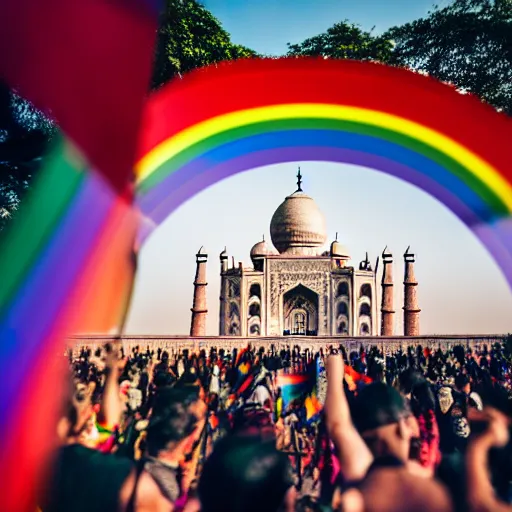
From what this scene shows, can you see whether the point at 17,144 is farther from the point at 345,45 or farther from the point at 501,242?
the point at 345,45

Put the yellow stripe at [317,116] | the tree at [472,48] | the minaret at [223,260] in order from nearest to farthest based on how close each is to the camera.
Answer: the yellow stripe at [317,116], the tree at [472,48], the minaret at [223,260]

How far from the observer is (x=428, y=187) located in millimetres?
5027

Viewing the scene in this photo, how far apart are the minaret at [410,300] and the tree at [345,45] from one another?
773 cm

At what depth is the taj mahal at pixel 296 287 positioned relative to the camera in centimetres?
3031

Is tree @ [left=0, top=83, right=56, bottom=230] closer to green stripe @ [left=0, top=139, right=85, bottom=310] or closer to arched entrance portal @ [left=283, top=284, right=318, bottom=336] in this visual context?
green stripe @ [left=0, top=139, right=85, bottom=310]

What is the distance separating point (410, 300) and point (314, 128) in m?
22.3

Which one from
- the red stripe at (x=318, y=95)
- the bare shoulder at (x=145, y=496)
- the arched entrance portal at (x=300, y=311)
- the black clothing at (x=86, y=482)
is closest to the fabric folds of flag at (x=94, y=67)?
the red stripe at (x=318, y=95)

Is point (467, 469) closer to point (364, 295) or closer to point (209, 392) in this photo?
point (209, 392)

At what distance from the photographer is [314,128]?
4.94 metres

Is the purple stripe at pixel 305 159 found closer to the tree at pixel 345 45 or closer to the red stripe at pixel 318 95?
the red stripe at pixel 318 95

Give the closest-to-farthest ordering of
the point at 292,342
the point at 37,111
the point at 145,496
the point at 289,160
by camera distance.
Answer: the point at 145,496
the point at 289,160
the point at 37,111
the point at 292,342

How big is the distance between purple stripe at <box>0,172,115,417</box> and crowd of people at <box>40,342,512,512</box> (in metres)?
0.44

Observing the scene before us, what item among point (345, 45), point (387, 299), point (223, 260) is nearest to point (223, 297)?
point (223, 260)

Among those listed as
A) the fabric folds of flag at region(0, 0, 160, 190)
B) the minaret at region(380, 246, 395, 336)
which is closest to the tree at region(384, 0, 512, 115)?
the minaret at region(380, 246, 395, 336)
